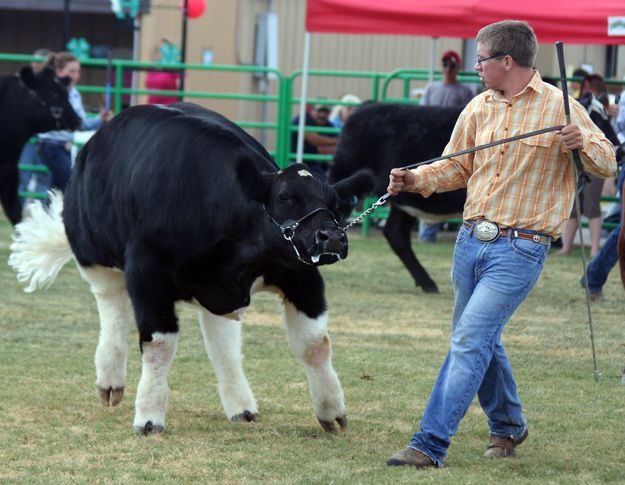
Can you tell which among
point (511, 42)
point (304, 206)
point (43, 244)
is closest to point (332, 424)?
point (304, 206)

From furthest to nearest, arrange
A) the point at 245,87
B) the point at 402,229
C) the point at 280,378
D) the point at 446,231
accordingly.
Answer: the point at 245,87
the point at 446,231
the point at 402,229
the point at 280,378

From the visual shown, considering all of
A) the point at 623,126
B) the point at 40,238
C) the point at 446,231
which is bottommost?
the point at 446,231

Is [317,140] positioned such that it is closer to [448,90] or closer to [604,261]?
[448,90]

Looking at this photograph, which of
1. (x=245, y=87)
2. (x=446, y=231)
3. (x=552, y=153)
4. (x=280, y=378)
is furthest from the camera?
(x=245, y=87)

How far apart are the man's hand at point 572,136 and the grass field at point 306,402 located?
4.24ft

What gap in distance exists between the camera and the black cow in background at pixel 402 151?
10.5 meters

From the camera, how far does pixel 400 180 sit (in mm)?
4891

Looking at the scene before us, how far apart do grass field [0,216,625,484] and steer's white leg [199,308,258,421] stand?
0.11m

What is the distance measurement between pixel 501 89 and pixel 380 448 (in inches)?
64.0

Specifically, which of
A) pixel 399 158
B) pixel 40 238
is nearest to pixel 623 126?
pixel 399 158

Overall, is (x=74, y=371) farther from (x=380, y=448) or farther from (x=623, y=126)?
(x=623, y=126)

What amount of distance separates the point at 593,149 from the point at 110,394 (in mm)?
2830

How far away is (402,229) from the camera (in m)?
10.7

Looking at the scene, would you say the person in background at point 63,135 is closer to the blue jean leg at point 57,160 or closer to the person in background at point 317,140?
the blue jean leg at point 57,160
